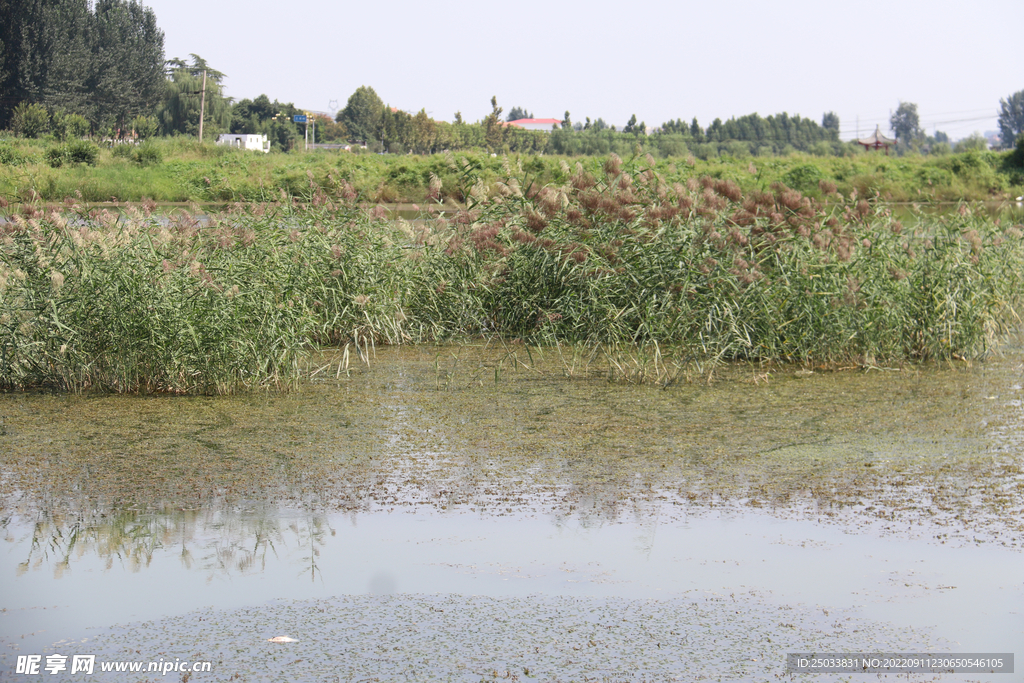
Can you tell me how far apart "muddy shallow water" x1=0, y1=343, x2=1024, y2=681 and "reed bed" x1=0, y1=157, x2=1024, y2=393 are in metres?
0.39

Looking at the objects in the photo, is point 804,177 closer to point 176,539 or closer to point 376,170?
point 376,170

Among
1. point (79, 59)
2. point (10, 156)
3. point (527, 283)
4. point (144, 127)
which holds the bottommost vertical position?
point (527, 283)

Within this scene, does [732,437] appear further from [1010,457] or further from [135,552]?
[135,552]

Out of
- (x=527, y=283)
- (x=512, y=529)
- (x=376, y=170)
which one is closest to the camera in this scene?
(x=512, y=529)

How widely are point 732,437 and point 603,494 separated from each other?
1.21 metres

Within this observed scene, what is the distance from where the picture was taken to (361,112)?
8269 centimetres

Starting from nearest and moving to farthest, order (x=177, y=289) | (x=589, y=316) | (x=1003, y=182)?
1. (x=177, y=289)
2. (x=589, y=316)
3. (x=1003, y=182)

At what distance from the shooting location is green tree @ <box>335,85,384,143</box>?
7875 cm

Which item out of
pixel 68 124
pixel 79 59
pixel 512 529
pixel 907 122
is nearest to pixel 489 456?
pixel 512 529

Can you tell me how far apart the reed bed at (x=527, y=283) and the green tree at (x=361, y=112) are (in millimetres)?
69796

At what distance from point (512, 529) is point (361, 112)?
81.8 m

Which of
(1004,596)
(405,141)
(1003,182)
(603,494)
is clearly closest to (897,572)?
(1004,596)

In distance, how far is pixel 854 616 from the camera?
3064mm

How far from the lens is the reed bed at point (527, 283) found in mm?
6211
